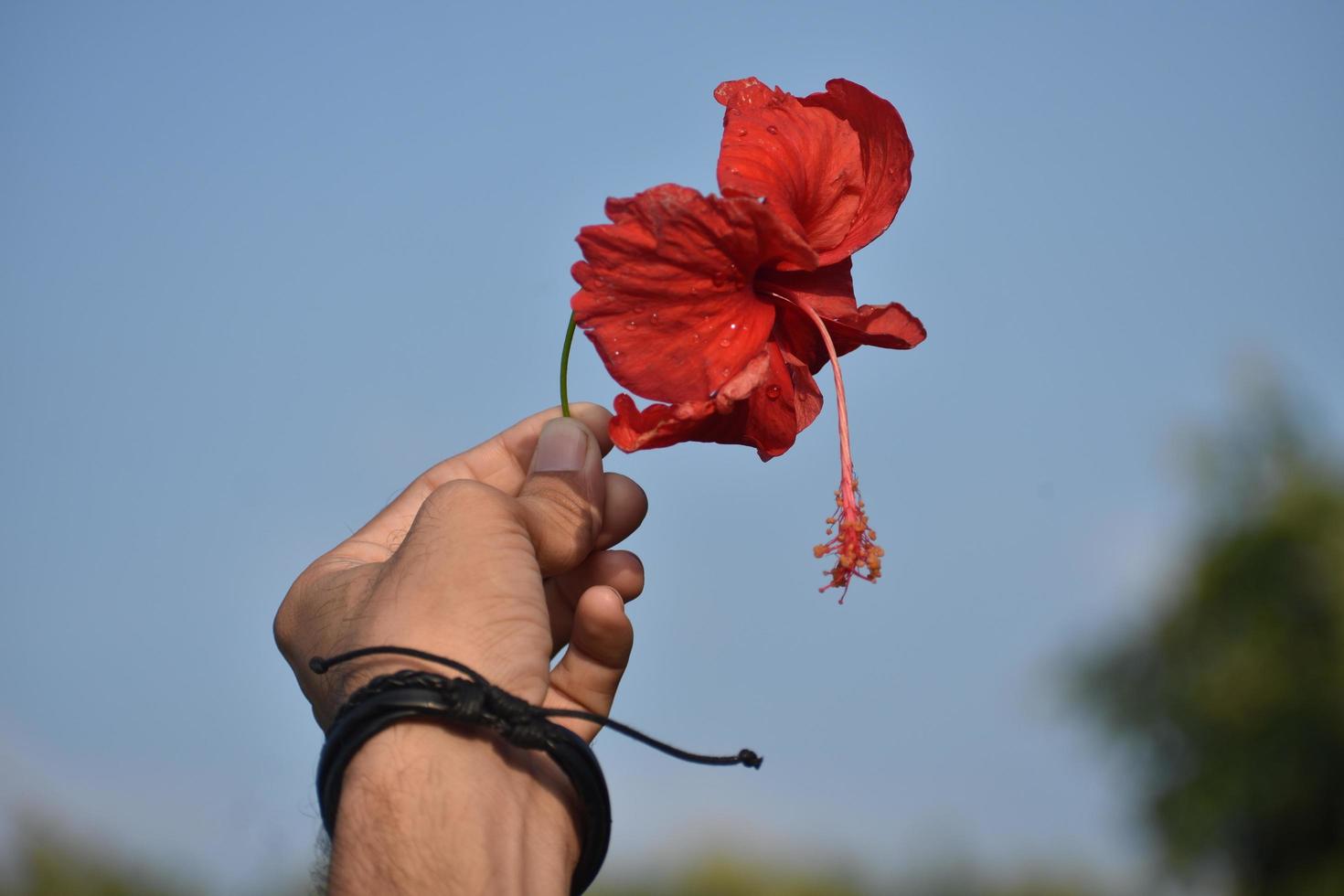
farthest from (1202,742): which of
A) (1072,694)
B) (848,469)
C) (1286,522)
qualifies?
(848,469)

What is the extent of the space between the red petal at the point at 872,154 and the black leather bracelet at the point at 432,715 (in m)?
0.87

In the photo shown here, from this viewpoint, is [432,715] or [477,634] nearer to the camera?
[432,715]

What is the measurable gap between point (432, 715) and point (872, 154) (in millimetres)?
1141

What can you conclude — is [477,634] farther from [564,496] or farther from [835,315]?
[835,315]

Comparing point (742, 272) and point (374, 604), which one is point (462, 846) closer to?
point (374, 604)

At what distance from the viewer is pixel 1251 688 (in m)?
21.7

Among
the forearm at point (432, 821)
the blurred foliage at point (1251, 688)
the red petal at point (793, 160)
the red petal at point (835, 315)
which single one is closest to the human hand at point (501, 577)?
the forearm at point (432, 821)

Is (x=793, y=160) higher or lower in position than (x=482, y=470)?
higher

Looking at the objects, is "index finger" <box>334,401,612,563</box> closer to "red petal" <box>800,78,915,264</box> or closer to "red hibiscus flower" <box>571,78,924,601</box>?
"red hibiscus flower" <box>571,78,924,601</box>

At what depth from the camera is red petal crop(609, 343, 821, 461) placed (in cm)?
181

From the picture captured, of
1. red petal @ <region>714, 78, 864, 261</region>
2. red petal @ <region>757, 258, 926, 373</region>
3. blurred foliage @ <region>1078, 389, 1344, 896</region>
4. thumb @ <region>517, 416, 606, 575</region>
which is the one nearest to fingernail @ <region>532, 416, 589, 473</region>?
thumb @ <region>517, 416, 606, 575</region>

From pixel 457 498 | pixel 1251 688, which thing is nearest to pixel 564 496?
pixel 457 498

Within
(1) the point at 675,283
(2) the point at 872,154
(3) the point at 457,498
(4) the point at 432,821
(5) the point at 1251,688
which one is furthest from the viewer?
(5) the point at 1251,688

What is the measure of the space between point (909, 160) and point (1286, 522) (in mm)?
22744
